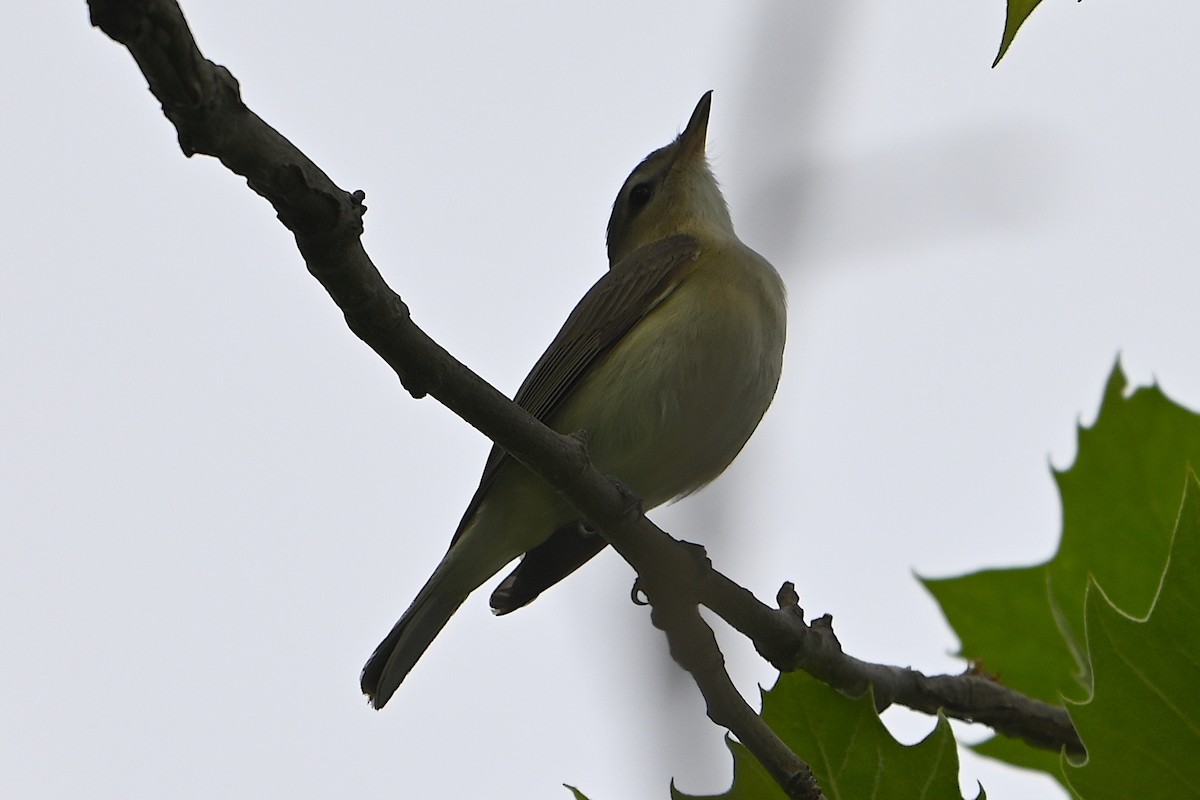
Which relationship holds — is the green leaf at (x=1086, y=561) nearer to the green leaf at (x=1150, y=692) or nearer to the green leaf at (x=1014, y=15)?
the green leaf at (x=1150, y=692)

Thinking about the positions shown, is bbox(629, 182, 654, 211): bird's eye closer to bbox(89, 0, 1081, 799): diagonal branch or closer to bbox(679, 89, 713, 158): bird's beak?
bbox(679, 89, 713, 158): bird's beak

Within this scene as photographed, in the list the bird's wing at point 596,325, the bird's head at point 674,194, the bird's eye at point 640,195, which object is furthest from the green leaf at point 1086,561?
the bird's eye at point 640,195

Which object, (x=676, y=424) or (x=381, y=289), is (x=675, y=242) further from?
(x=381, y=289)

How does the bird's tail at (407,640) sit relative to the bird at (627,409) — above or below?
below

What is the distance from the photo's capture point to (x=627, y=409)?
4.64 m

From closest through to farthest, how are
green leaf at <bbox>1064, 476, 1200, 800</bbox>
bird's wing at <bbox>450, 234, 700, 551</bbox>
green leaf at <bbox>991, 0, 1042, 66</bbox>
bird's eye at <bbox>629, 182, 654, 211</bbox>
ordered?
green leaf at <bbox>991, 0, 1042, 66</bbox>
green leaf at <bbox>1064, 476, 1200, 800</bbox>
bird's wing at <bbox>450, 234, 700, 551</bbox>
bird's eye at <bbox>629, 182, 654, 211</bbox>

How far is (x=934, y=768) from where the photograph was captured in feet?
8.77

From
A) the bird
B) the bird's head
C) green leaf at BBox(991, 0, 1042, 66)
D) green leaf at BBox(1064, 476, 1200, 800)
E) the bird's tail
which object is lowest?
green leaf at BBox(1064, 476, 1200, 800)

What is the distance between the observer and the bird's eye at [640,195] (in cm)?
620

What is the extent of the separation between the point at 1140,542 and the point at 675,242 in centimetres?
218

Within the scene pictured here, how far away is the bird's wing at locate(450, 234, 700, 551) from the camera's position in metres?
4.87

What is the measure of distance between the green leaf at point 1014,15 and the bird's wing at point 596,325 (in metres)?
2.95

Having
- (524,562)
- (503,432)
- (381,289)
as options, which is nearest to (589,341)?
(524,562)

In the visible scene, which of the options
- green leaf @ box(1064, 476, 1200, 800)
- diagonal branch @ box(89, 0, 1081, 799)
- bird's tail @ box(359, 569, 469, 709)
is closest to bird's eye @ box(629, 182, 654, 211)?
bird's tail @ box(359, 569, 469, 709)
